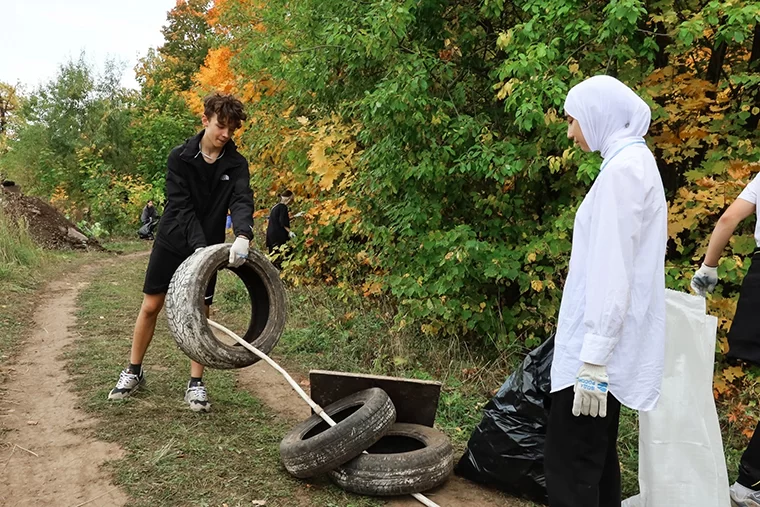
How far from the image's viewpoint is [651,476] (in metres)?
2.77

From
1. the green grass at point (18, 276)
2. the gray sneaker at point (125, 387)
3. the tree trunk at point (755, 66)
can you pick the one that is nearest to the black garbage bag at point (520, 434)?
the gray sneaker at point (125, 387)

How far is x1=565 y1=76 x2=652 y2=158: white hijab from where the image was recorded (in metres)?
2.20

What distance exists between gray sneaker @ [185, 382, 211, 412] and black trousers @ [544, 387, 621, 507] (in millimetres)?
2555

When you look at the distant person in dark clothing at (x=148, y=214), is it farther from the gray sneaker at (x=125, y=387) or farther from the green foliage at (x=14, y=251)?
the gray sneaker at (x=125, y=387)

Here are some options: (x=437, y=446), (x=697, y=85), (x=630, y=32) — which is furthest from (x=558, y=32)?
(x=437, y=446)

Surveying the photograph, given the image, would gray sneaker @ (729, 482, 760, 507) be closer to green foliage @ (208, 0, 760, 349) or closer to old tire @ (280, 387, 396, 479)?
green foliage @ (208, 0, 760, 349)

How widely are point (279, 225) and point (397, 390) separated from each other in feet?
19.5

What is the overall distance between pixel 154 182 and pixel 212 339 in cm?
2237

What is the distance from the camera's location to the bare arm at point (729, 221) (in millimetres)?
3113

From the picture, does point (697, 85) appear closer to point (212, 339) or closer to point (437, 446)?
point (437, 446)

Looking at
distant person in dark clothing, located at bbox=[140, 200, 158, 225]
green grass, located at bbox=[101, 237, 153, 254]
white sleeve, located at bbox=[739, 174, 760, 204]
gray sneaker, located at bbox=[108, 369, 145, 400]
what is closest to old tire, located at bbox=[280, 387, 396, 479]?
gray sneaker, located at bbox=[108, 369, 145, 400]

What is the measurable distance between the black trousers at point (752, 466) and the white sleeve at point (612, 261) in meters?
1.61

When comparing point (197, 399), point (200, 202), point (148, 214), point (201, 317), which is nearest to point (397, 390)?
point (201, 317)

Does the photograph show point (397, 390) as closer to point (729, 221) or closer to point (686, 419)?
point (686, 419)
